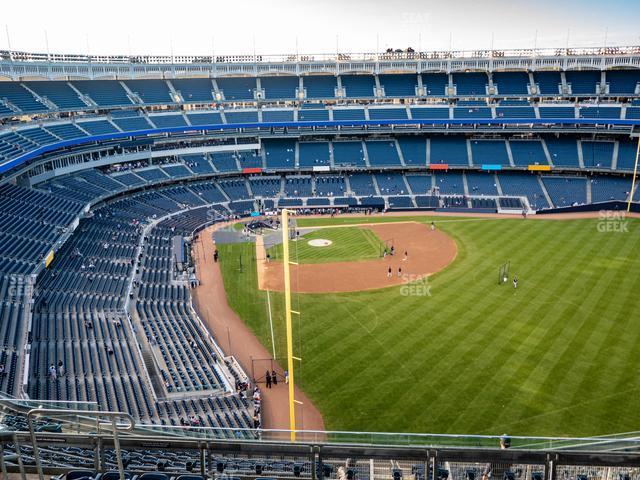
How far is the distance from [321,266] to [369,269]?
424 centimetres

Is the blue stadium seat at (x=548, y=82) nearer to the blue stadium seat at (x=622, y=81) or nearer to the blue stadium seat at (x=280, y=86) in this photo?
the blue stadium seat at (x=622, y=81)

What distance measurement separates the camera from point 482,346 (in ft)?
91.8

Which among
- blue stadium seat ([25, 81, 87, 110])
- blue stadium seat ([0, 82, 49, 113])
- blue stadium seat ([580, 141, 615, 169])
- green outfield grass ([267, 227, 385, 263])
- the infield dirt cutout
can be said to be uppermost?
blue stadium seat ([25, 81, 87, 110])

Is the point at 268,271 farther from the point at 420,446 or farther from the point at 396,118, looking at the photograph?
the point at 396,118

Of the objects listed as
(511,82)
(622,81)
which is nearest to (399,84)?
(511,82)

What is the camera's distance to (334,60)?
75.2m

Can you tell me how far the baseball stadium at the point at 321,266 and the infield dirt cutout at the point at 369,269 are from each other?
32 centimetres

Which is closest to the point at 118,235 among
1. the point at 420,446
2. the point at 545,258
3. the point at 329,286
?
the point at 329,286

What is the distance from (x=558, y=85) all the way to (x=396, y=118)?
2338 centimetres

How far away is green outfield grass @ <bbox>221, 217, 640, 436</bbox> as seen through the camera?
22.2 metres

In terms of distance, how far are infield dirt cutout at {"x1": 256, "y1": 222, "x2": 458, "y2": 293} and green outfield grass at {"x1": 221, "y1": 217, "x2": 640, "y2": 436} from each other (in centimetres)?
136

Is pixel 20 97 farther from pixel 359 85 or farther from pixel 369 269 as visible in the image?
pixel 359 85

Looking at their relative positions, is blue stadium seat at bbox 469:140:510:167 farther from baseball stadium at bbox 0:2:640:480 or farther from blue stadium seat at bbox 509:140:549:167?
blue stadium seat at bbox 509:140:549:167

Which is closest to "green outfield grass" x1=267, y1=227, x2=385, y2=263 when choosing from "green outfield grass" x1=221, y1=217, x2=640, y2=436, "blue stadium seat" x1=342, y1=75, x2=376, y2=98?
"green outfield grass" x1=221, y1=217, x2=640, y2=436
